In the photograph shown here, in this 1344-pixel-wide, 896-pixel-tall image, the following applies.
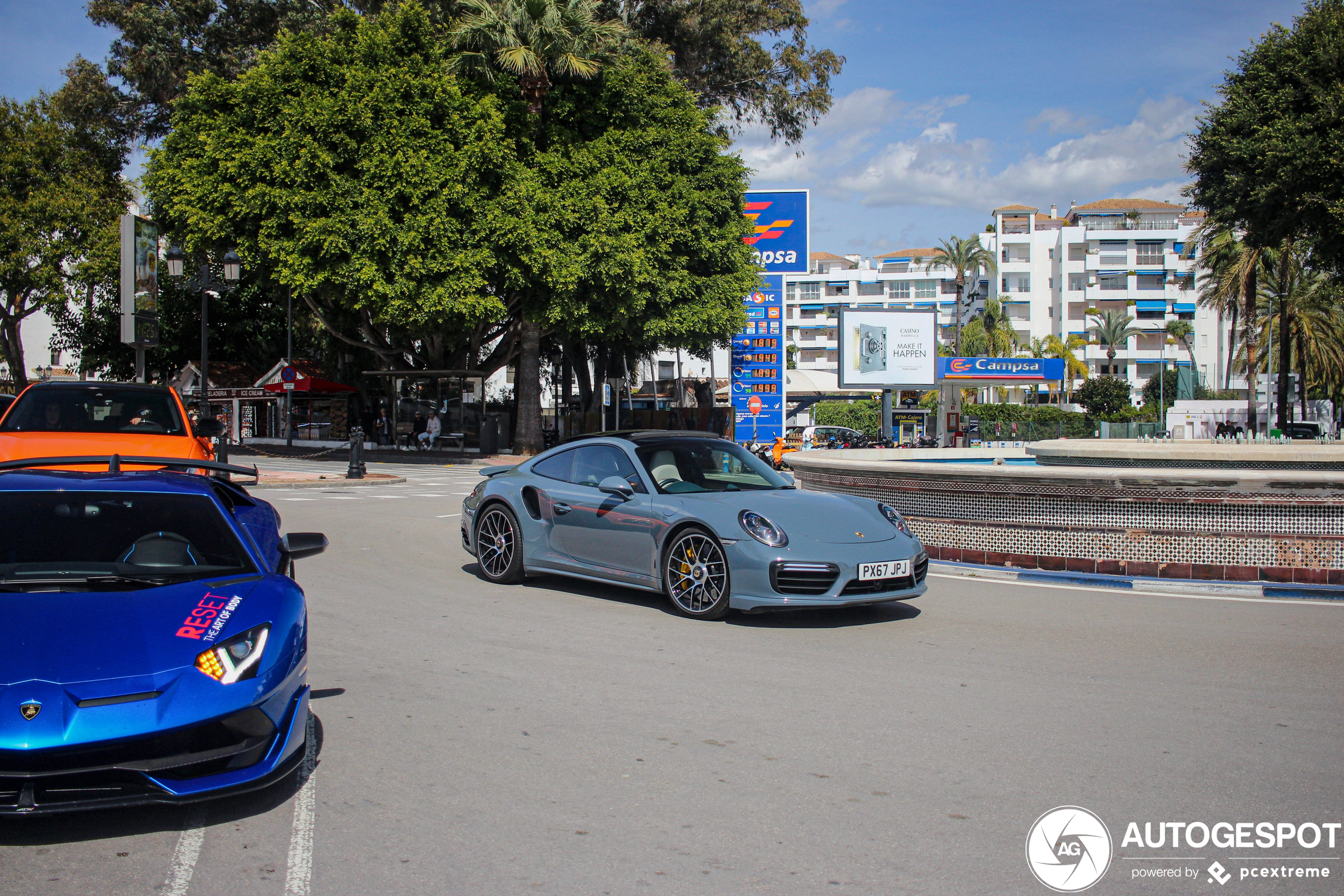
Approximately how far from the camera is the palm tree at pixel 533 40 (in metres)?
30.0

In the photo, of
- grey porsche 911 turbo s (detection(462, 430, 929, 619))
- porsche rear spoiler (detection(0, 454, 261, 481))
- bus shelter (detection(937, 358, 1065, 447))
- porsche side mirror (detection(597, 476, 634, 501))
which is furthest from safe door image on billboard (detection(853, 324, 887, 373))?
porsche rear spoiler (detection(0, 454, 261, 481))

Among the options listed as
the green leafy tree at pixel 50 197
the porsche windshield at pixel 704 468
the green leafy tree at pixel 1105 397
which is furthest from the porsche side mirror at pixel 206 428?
the green leafy tree at pixel 1105 397

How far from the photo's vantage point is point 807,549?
707cm

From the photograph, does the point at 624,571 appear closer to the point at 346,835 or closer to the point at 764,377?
the point at 346,835

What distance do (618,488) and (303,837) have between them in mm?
4648

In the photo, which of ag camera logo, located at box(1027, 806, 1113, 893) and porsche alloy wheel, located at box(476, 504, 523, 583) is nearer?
ag camera logo, located at box(1027, 806, 1113, 893)

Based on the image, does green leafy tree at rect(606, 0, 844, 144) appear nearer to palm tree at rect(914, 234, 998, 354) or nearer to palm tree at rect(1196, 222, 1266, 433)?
palm tree at rect(1196, 222, 1266, 433)

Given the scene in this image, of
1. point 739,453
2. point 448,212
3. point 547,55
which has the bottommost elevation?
point 739,453

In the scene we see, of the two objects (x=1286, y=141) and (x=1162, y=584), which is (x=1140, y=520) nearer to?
(x=1162, y=584)

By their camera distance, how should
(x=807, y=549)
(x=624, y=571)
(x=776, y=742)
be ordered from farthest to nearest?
(x=624, y=571) → (x=807, y=549) → (x=776, y=742)

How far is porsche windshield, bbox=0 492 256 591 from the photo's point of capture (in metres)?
3.97

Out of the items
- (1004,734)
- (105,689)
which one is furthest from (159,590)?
(1004,734)

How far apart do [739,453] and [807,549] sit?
6.08 feet

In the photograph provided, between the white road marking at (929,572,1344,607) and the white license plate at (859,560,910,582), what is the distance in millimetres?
2934
